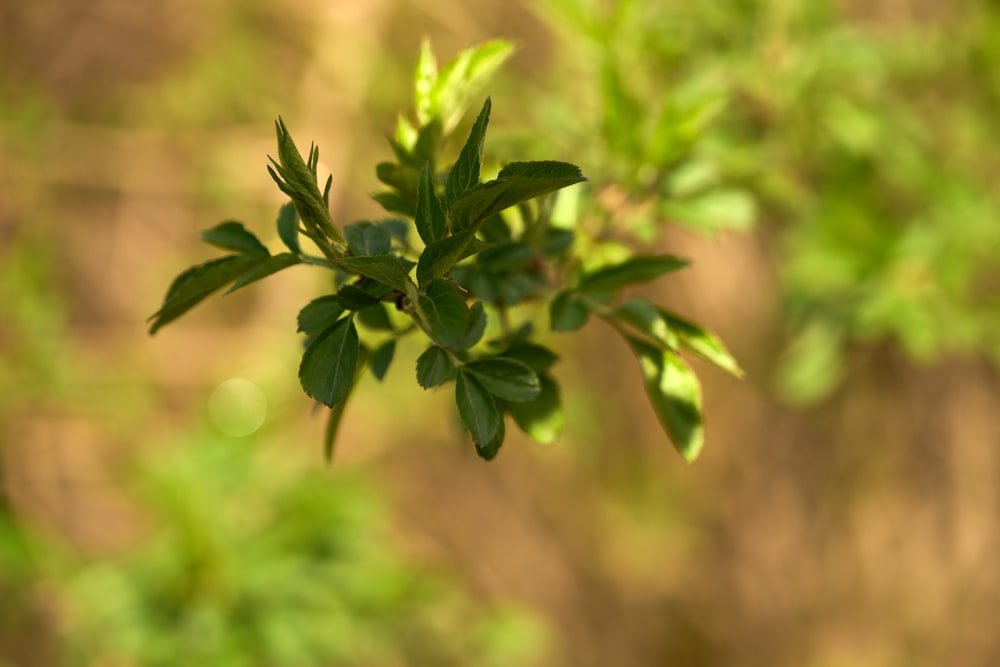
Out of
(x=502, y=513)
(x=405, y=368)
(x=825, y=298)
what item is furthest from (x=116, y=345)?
(x=825, y=298)

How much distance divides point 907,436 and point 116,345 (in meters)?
1.68

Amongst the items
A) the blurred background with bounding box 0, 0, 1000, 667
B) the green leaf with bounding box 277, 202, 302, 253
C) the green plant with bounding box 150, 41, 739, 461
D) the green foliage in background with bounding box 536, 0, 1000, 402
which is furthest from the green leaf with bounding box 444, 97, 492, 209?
the blurred background with bounding box 0, 0, 1000, 667

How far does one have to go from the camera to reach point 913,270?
1.09 meters

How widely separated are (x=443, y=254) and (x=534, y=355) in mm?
110

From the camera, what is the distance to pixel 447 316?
16.9 inches

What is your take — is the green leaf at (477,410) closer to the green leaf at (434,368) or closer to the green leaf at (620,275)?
the green leaf at (434,368)

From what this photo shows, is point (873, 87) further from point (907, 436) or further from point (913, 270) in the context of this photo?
point (907, 436)

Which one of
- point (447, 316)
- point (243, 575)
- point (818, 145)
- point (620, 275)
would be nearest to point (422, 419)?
point (243, 575)

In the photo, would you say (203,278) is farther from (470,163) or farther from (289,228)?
(470,163)

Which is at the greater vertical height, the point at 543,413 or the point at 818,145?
the point at 818,145

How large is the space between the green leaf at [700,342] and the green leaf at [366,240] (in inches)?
7.0

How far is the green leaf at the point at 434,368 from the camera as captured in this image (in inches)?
17.4

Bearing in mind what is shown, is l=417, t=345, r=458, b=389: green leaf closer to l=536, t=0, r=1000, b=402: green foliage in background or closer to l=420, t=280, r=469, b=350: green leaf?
l=420, t=280, r=469, b=350: green leaf

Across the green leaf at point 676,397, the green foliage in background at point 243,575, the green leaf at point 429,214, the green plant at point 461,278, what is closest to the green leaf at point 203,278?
the green plant at point 461,278
